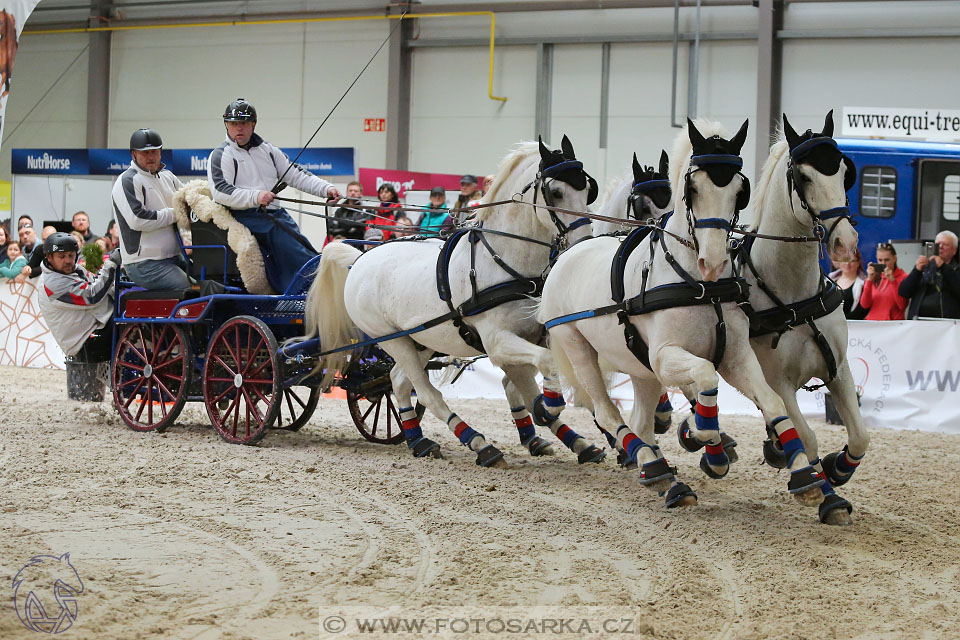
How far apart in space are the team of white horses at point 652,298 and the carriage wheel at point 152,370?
5.09 ft

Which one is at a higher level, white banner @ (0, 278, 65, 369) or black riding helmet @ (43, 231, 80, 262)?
black riding helmet @ (43, 231, 80, 262)

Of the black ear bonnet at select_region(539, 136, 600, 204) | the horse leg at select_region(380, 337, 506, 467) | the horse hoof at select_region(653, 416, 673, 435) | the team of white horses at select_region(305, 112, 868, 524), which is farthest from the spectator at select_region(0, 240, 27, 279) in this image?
the horse hoof at select_region(653, 416, 673, 435)

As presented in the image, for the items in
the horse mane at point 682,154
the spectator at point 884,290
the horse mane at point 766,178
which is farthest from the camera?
the spectator at point 884,290

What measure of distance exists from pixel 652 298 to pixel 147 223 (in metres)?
4.35

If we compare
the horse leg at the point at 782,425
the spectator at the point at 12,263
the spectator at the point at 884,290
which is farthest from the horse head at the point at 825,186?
the spectator at the point at 12,263

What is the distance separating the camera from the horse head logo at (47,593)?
3286 mm

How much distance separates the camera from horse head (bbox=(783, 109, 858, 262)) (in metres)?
4.53

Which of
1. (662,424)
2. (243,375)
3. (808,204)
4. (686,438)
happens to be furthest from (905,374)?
(243,375)

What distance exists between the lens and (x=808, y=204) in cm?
475

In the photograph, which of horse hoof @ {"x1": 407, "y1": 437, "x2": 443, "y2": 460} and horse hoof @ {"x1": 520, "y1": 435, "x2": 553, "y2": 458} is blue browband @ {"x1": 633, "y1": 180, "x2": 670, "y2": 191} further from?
horse hoof @ {"x1": 407, "y1": 437, "x2": 443, "y2": 460}

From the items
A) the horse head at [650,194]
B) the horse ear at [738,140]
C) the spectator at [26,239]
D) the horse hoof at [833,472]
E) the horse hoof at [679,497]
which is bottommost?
the horse hoof at [679,497]

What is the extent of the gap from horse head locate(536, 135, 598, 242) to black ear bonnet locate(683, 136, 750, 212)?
1.38 metres

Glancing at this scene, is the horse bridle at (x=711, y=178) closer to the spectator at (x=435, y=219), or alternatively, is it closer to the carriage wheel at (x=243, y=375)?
the spectator at (x=435, y=219)

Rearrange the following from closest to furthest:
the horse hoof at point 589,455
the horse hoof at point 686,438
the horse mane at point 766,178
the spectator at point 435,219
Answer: the horse mane at point 766,178 < the horse hoof at point 686,438 < the horse hoof at point 589,455 < the spectator at point 435,219
